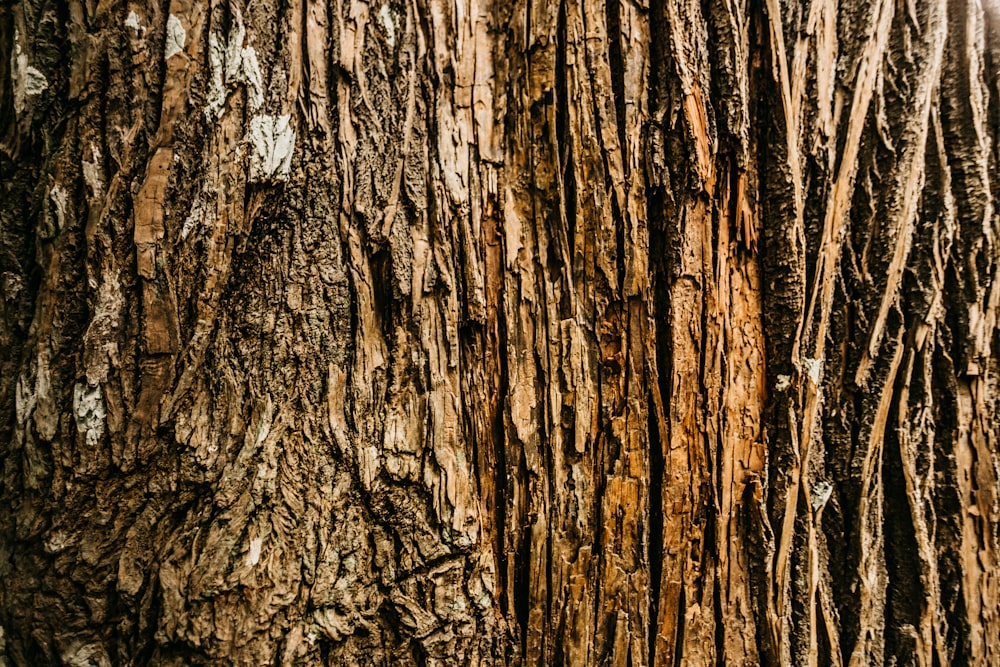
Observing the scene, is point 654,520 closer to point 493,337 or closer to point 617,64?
point 493,337

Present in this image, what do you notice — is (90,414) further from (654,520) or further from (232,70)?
(654,520)

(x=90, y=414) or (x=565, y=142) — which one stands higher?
(x=565, y=142)

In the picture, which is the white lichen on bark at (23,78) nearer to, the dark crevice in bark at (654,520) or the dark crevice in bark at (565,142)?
the dark crevice in bark at (565,142)

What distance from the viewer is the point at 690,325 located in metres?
1.51

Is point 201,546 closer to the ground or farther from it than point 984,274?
closer to the ground

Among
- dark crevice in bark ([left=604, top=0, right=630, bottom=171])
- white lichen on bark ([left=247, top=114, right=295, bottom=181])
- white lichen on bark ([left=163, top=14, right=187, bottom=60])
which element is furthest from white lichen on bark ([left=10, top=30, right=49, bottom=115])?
dark crevice in bark ([left=604, top=0, right=630, bottom=171])

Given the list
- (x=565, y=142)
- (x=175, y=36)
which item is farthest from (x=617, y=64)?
(x=175, y=36)

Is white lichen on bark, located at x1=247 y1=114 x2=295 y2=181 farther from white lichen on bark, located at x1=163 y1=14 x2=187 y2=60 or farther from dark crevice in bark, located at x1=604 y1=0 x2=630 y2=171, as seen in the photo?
dark crevice in bark, located at x1=604 y1=0 x2=630 y2=171

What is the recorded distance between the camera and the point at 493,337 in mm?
1486

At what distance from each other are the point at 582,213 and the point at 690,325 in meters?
0.39

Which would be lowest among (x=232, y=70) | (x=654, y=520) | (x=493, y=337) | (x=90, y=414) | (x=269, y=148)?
(x=654, y=520)

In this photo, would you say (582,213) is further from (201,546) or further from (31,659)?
(31,659)

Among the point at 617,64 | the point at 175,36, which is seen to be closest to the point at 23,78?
the point at 175,36

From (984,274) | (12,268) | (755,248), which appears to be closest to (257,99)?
(12,268)
